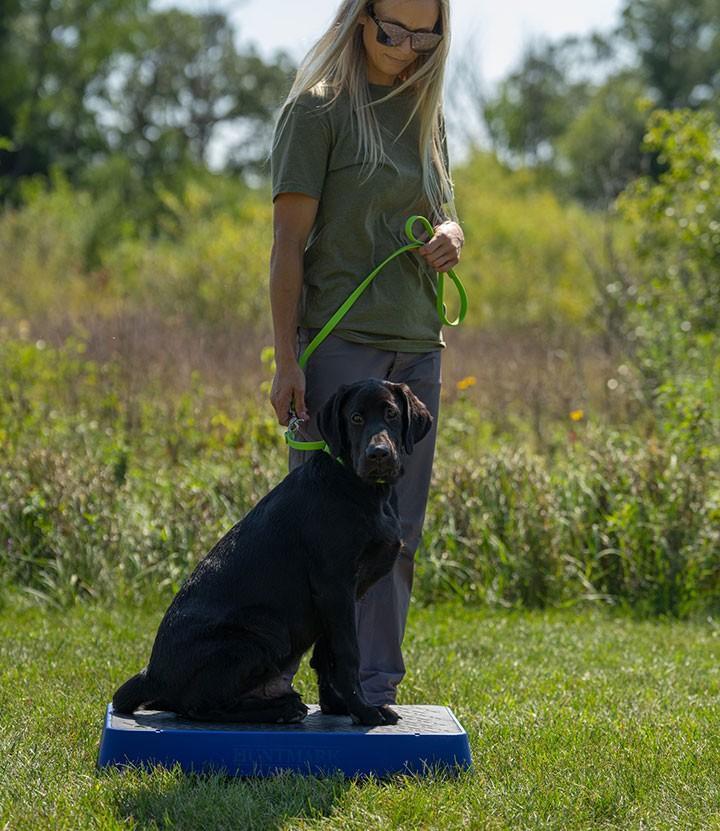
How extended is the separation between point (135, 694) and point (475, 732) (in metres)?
1.26

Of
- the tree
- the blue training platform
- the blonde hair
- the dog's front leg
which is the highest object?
the tree

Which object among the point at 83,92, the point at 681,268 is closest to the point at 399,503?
the point at 681,268

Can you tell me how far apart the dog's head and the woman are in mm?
335

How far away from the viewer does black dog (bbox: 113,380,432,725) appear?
3770 millimetres

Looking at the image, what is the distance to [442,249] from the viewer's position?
4.21 m

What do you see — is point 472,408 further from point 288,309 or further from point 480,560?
point 288,309

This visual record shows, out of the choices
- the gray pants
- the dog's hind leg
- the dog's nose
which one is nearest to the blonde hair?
the gray pants

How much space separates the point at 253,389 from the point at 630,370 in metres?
3.07

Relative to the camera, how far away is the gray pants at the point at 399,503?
4285 millimetres

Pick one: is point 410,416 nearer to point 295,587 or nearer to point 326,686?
point 295,587

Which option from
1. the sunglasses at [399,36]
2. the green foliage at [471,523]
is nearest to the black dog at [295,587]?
the sunglasses at [399,36]

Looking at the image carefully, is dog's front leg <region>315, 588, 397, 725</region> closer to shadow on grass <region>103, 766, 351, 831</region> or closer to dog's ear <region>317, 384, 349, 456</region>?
shadow on grass <region>103, 766, 351, 831</region>

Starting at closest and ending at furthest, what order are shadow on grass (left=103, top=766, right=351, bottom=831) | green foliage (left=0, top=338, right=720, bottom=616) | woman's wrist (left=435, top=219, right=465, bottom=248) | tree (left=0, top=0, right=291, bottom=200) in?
shadow on grass (left=103, top=766, right=351, bottom=831) → woman's wrist (left=435, top=219, right=465, bottom=248) → green foliage (left=0, top=338, right=720, bottom=616) → tree (left=0, top=0, right=291, bottom=200)

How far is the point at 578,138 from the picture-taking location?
41.8m
